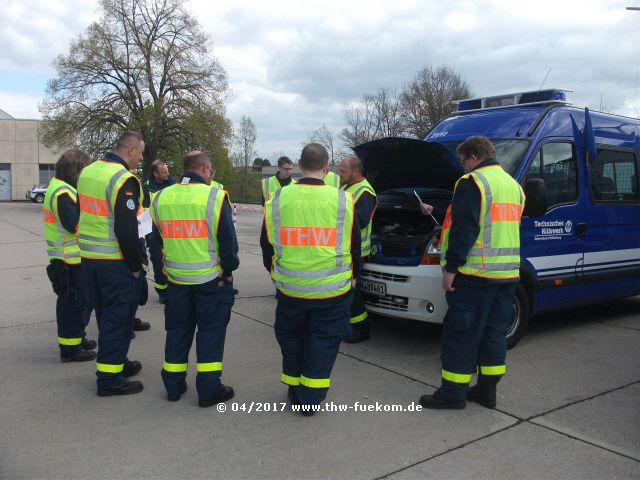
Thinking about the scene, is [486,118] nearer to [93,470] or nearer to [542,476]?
[542,476]

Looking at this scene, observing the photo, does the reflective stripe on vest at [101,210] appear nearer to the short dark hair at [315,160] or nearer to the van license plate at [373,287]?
the short dark hair at [315,160]

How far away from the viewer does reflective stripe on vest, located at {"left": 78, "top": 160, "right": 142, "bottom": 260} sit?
434 cm

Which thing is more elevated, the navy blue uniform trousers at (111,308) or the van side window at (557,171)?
the van side window at (557,171)

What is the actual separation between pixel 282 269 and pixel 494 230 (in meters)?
1.55

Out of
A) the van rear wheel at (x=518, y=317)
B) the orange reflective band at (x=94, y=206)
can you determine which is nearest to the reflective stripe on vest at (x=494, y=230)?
the van rear wheel at (x=518, y=317)

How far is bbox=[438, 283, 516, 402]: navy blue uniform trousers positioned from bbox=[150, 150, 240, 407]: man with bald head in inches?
65.3

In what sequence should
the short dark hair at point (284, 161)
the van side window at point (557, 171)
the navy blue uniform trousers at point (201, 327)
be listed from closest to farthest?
the navy blue uniform trousers at point (201, 327) → the van side window at point (557, 171) → the short dark hair at point (284, 161)

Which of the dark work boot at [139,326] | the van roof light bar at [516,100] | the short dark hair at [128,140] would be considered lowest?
the dark work boot at [139,326]

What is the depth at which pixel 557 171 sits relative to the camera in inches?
226

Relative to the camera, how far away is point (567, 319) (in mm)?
7008

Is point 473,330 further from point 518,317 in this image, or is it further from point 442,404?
point 518,317

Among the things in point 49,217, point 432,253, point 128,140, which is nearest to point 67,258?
point 49,217

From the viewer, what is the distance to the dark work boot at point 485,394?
4.18 meters

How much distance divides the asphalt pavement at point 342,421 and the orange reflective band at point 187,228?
1280mm
